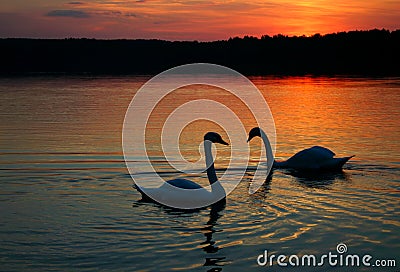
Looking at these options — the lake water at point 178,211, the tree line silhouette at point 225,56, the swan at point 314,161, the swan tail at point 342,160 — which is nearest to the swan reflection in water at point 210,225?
the lake water at point 178,211

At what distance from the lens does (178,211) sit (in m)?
11.4

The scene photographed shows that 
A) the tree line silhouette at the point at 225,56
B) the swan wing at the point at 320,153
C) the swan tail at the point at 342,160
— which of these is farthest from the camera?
the tree line silhouette at the point at 225,56

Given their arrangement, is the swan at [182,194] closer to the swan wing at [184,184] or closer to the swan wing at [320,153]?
the swan wing at [184,184]

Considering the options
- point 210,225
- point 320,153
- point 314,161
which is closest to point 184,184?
point 210,225

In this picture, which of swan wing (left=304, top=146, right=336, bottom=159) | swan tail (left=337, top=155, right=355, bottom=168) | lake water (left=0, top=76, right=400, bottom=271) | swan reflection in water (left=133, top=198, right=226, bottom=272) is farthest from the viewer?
swan wing (left=304, top=146, right=336, bottom=159)

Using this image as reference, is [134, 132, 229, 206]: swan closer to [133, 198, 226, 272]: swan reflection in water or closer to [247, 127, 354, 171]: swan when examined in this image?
[133, 198, 226, 272]: swan reflection in water

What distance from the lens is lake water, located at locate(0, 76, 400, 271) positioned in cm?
893

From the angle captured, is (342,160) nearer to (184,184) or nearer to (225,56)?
(184,184)

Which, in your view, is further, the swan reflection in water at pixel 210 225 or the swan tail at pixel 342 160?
the swan tail at pixel 342 160

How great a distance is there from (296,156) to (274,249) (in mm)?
6605

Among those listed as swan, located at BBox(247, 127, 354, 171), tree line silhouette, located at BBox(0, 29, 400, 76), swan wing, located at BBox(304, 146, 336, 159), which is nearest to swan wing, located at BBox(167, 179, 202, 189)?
swan, located at BBox(247, 127, 354, 171)

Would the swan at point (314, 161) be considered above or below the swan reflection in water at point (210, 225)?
above

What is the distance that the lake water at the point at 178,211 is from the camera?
893cm

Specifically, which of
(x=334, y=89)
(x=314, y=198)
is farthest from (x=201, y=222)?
(x=334, y=89)
